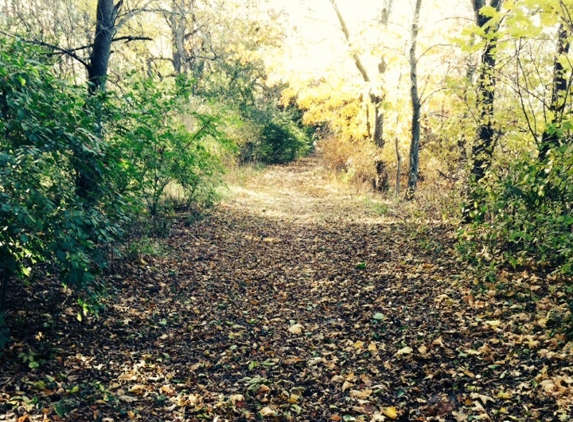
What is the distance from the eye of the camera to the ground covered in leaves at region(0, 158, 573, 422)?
11.4 feet

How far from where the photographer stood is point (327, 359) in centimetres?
439

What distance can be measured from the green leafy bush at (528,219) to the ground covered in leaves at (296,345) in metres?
0.34

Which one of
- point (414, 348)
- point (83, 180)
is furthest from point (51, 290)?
point (414, 348)

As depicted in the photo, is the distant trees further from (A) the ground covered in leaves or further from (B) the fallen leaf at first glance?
(B) the fallen leaf

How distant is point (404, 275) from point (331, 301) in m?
1.30

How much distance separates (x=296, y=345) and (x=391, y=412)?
4.91 ft

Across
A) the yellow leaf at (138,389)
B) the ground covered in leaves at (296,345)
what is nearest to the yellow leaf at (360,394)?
the ground covered in leaves at (296,345)

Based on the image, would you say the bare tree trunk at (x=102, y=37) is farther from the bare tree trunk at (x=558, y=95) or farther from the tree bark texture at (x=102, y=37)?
the bare tree trunk at (x=558, y=95)

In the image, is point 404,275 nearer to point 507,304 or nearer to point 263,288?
point 507,304

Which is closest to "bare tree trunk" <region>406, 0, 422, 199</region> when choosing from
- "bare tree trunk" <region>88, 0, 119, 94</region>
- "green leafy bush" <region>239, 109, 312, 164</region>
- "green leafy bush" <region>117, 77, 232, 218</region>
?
"green leafy bush" <region>117, 77, 232, 218</region>

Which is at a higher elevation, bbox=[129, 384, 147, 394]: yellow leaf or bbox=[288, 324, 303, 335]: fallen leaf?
bbox=[288, 324, 303, 335]: fallen leaf

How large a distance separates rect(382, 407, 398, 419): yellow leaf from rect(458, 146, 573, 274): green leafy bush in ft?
7.57

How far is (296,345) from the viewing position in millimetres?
4719

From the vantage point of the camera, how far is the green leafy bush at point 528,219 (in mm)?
4258
